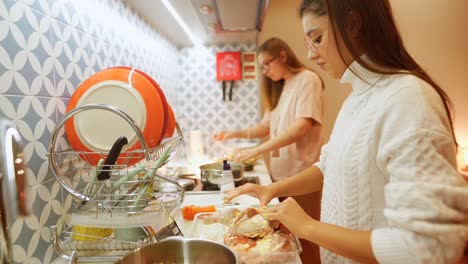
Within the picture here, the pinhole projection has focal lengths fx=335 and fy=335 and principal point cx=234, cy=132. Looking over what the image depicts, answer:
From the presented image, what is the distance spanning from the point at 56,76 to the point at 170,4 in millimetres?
861

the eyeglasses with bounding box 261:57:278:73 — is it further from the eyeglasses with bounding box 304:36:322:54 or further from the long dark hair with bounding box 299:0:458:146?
the long dark hair with bounding box 299:0:458:146

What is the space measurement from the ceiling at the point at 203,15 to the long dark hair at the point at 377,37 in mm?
873

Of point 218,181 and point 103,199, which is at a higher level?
point 103,199

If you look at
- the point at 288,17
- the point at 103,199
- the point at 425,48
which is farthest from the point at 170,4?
the point at 425,48

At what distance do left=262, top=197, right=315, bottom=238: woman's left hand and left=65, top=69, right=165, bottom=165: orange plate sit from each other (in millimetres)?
431

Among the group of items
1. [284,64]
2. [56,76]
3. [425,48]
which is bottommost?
[56,76]

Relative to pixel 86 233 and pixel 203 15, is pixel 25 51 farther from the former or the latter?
pixel 203 15

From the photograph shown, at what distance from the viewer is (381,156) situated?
633 mm

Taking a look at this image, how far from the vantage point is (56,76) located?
97 cm

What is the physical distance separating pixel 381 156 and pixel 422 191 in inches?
3.9

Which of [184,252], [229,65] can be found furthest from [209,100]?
[184,252]

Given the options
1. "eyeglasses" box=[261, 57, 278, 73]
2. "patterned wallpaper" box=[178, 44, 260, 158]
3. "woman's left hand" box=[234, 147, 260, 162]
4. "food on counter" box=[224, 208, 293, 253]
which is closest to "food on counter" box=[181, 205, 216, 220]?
"food on counter" box=[224, 208, 293, 253]

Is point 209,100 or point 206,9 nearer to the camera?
point 206,9

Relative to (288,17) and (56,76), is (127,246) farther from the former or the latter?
(288,17)
